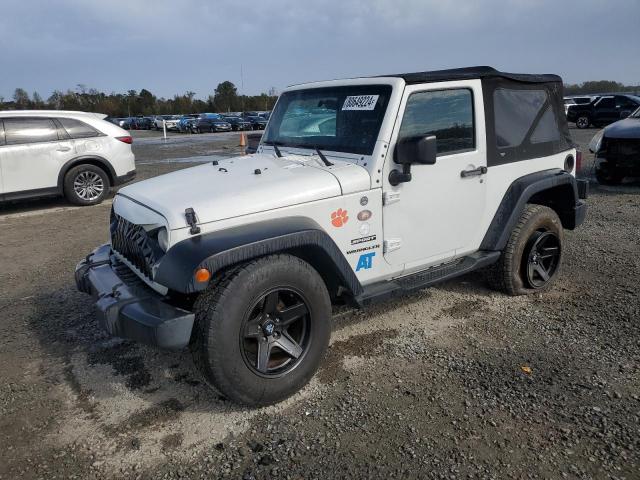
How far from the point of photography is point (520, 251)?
4.43 metres

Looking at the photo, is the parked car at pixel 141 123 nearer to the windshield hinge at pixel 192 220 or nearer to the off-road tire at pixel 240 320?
the windshield hinge at pixel 192 220

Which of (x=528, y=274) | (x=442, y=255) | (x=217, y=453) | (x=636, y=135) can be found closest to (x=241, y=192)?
(x=217, y=453)

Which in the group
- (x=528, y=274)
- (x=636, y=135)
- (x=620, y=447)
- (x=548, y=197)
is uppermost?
(x=636, y=135)

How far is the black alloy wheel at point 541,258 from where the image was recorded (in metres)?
4.53

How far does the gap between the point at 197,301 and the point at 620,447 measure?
2410 mm

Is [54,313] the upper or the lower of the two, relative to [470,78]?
lower

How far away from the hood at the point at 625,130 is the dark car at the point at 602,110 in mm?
14294

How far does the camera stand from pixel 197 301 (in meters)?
2.84

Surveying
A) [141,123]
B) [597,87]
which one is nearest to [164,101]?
[141,123]

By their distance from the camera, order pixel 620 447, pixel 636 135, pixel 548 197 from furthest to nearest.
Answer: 1. pixel 636 135
2. pixel 548 197
3. pixel 620 447

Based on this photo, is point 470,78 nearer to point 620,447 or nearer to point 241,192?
point 241,192

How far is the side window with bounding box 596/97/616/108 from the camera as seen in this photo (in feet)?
72.6

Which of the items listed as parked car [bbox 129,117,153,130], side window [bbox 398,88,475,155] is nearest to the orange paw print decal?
side window [bbox 398,88,475,155]

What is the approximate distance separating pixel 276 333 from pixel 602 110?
2388 centimetres
